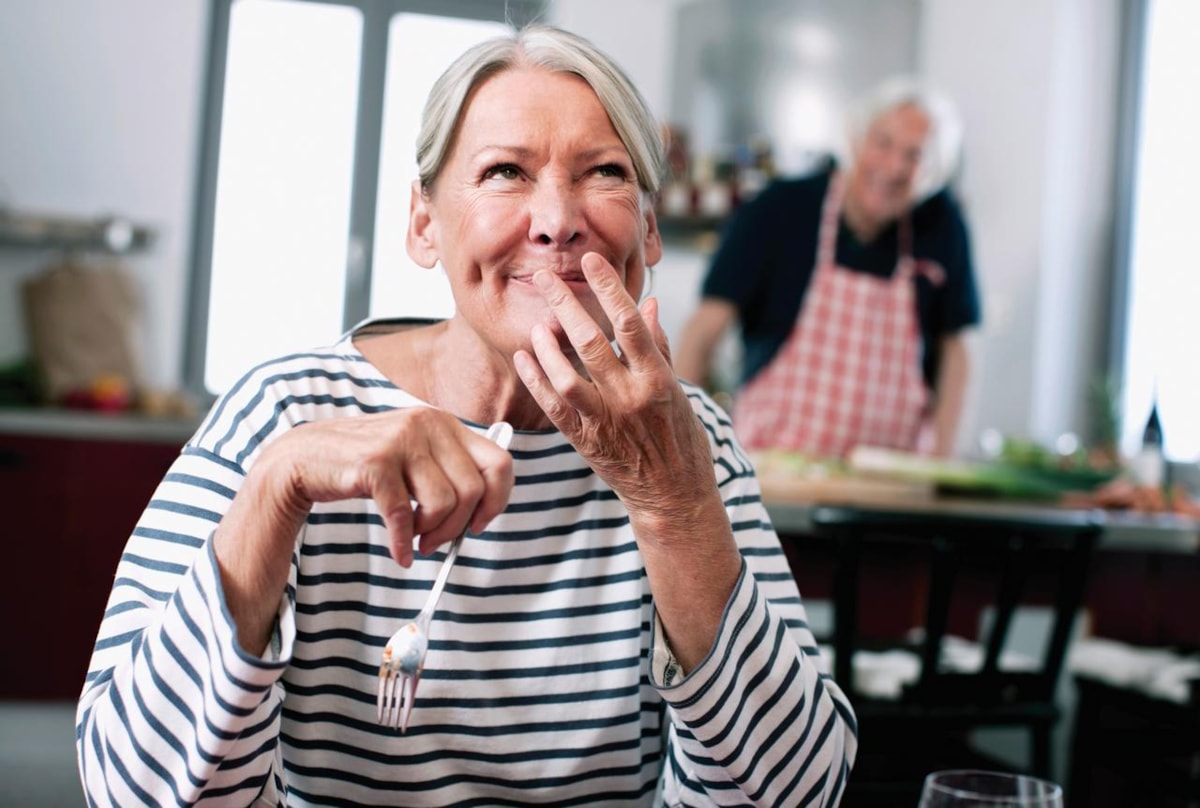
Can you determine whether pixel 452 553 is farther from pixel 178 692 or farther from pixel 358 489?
pixel 178 692

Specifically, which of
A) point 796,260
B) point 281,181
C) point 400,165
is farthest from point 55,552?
point 796,260

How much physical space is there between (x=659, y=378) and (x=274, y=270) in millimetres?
4068

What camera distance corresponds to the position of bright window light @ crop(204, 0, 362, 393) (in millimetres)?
4660

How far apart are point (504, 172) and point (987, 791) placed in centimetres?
65

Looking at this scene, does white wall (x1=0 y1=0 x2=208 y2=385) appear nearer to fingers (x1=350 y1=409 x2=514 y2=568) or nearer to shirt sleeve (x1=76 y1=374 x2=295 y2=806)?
shirt sleeve (x1=76 y1=374 x2=295 y2=806)

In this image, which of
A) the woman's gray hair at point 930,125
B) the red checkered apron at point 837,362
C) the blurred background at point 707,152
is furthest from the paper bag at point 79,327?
the woman's gray hair at point 930,125

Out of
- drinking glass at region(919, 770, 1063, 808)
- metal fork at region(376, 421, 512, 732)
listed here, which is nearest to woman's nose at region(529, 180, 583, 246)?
metal fork at region(376, 421, 512, 732)

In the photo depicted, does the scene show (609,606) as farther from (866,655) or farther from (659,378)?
(866,655)

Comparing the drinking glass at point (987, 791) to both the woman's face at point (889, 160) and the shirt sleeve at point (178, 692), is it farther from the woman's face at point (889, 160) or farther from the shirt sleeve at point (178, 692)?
the woman's face at point (889, 160)

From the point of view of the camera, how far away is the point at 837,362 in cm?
309

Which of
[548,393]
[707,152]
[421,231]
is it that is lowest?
[548,393]

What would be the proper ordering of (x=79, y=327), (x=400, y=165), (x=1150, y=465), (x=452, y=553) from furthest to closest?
(x=400, y=165)
(x=79, y=327)
(x=1150, y=465)
(x=452, y=553)

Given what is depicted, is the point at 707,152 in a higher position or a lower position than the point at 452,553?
higher

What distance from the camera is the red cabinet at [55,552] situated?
3.55 meters
